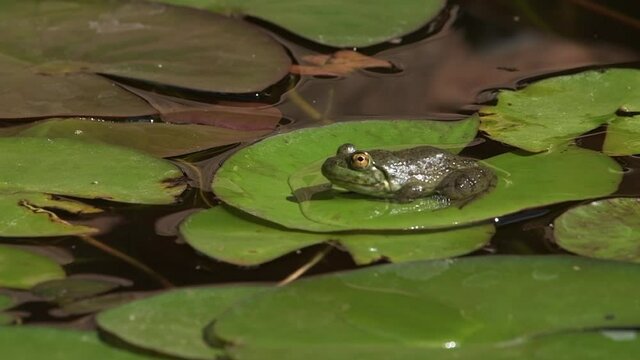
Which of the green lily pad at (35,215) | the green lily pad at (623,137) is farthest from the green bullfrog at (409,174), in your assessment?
the green lily pad at (35,215)

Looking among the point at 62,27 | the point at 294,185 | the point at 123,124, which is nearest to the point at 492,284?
the point at 294,185

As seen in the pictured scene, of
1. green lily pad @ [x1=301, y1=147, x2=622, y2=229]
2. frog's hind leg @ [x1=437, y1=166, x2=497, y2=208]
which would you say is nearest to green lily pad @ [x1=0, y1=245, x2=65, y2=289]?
green lily pad @ [x1=301, y1=147, x2=622, y2=229]

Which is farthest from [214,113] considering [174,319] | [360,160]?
[174,319]

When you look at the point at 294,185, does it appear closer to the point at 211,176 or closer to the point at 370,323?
the point at 211,176

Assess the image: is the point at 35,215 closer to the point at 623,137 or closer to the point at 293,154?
the point at 293,154

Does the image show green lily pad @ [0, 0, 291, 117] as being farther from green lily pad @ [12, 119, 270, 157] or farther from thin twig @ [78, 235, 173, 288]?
thin twig @ [78, 235, 173, 288]
